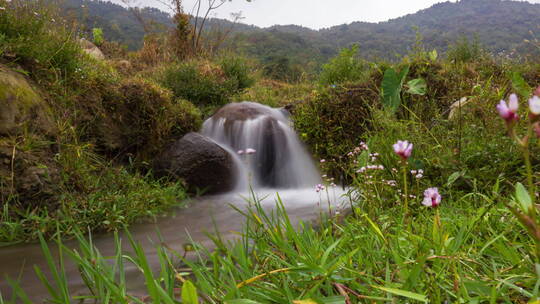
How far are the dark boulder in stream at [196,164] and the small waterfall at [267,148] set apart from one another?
59 cm

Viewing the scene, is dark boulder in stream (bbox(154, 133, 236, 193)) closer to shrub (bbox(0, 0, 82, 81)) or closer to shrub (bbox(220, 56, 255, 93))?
shrub (bbox(0, 0, 82, 81))

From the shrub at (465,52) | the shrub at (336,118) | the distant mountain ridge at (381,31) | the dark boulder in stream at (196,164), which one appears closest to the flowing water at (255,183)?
the dark boulder in stream at (196,164)

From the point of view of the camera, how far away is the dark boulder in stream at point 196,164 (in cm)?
461

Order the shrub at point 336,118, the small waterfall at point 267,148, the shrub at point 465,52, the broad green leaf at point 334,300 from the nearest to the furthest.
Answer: the broad green leaf at point 334,300 < the shrub at point 336,118 < the small waterfall at point 267,148 < the shrub at point 465,52

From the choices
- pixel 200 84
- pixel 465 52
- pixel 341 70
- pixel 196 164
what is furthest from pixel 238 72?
pixel 465 52

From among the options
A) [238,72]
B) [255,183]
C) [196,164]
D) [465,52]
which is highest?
[465,52]

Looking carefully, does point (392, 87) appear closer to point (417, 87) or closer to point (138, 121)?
point (417, 87)

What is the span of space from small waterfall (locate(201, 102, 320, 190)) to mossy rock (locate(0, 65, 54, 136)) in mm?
2729

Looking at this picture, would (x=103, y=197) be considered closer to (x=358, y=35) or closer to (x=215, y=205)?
(x=215, y=205)

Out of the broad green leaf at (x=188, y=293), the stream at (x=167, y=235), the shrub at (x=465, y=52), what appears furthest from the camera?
the shrub at (x=465, y=52)

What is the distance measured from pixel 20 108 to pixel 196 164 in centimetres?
210

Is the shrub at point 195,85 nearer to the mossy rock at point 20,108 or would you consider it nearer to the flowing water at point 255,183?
the flowing water at point 255,183

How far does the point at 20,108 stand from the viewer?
3.09 meters

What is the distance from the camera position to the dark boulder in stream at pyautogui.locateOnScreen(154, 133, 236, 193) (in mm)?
4613
